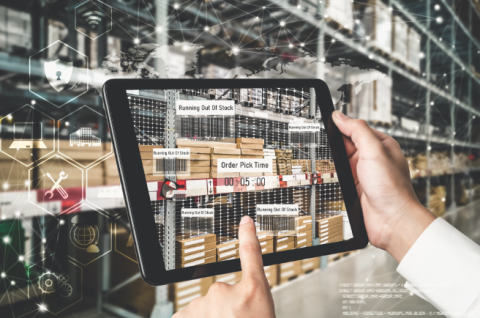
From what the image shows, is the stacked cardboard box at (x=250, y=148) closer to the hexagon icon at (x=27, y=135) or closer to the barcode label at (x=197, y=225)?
the barcode label at (x=197, y=225)

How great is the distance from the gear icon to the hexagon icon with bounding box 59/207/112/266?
0.11m

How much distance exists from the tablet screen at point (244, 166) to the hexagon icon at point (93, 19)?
2.97ft

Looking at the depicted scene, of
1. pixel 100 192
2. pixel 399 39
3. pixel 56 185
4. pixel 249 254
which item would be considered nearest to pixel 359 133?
pixel 249 254

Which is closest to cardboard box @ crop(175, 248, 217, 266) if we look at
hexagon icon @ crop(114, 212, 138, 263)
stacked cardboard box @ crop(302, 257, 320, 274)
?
hexagon icon @ crop(114, 212, 138, 263)

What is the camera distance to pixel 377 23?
173cm

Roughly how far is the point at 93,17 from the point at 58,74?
0.31m

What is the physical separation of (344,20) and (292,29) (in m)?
0.35

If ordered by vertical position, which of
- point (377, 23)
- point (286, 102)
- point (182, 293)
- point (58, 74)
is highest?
point (377, 23)

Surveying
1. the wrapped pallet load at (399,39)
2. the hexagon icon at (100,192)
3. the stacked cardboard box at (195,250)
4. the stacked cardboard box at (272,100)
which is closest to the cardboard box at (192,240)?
the stacked cardboard box at (195,250)

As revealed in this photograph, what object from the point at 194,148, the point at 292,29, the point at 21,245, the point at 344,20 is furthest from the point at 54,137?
the point at 344,20

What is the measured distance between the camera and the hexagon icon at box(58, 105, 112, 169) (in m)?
1.23

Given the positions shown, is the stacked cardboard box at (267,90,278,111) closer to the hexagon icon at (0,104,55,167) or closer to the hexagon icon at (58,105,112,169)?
the hexagon icon at (58,105,112,169)

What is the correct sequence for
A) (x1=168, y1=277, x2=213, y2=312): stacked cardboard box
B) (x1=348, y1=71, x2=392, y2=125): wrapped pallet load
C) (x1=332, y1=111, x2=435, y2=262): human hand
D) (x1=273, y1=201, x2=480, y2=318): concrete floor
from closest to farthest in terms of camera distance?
(x1=332, y1=111, x2=435, y2=262): human hand < (x1=168, y1=277, x2=213, y2=312): stacked cardboard box < (x1=273, y1=201, x2=480, y2=318): concrete floor < (x1=348, y1=71, x2=392, y2=125): wrapped pallet load

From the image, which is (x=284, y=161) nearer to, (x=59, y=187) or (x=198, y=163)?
(x=198, y=163)
